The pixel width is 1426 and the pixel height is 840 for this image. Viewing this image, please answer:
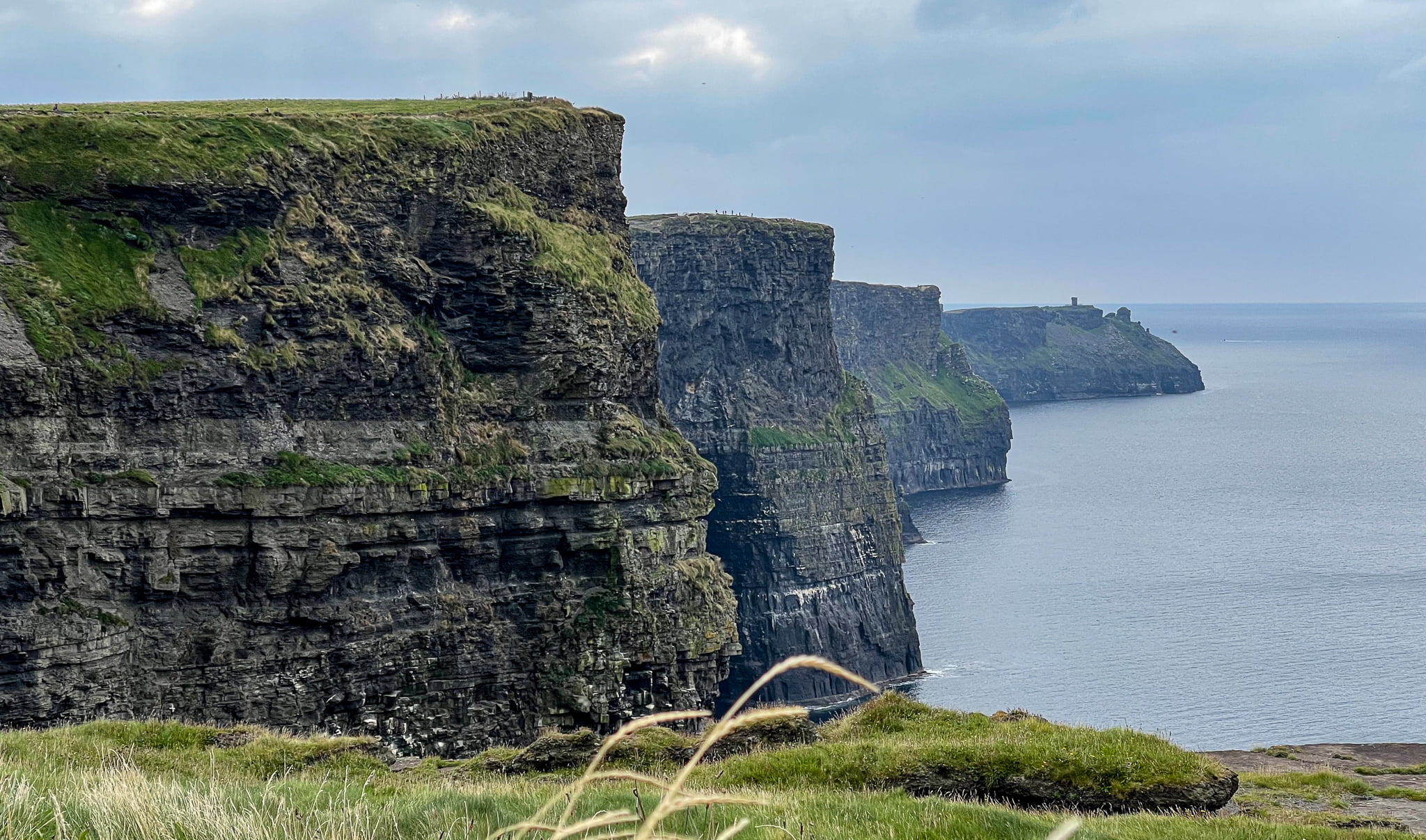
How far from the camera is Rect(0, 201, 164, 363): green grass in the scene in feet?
170

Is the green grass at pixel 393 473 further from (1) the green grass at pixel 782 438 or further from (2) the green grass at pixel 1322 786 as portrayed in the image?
(1) the green grass at pixel 782 438

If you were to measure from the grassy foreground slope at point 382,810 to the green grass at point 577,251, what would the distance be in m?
39.0

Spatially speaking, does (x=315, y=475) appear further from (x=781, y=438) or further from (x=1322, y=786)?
(x=781, y=438)

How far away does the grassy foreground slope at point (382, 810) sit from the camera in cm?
1445

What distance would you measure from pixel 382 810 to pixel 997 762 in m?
14.2

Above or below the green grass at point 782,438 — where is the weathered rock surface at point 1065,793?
below

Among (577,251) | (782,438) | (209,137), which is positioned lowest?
(782,438)

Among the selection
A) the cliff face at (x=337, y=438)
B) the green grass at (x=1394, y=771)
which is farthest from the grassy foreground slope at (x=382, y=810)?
the cliff face at (x=337, y=438)

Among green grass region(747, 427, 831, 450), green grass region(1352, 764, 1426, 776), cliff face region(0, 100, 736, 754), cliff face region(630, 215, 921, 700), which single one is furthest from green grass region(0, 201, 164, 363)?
green grass region(747, 427, 831, 450)

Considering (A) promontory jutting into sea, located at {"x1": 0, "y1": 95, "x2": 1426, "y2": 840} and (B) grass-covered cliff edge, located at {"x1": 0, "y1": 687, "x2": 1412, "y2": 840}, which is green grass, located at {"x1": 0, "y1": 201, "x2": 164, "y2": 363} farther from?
(B) grass-covered cliff edge, located at {"x1": 0, "y1": 687, "x2": 1412, "y2": 840}

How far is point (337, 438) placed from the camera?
58781 millimetres

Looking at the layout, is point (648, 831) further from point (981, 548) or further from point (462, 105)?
point (981, 548)

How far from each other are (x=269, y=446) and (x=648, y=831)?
51925 mm

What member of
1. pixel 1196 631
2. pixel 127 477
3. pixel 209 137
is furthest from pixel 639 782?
pixel 1196 631
